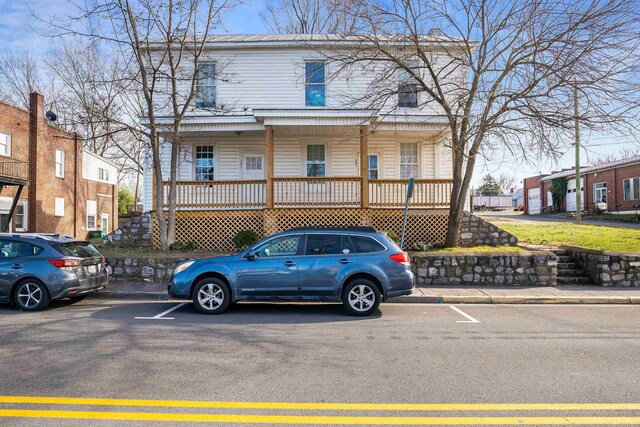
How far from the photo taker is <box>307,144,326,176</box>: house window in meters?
17.8

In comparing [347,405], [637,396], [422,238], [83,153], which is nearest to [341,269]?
[347,405]

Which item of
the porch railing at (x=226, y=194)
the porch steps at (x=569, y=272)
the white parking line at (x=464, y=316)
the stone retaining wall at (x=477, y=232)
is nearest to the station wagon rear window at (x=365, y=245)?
the white parking line at (x=464, y=316)

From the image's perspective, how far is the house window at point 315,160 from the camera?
1783 centimetres

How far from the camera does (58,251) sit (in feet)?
29.1

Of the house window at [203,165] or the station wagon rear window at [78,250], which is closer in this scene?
the station wagon rear window at [78,250]

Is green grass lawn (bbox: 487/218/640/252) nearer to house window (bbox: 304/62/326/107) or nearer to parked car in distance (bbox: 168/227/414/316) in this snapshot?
parked car in distance (bbox: 168/227/414/316)

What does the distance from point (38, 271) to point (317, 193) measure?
30.5 ft

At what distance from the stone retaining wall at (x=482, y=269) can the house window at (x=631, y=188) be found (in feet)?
79.9

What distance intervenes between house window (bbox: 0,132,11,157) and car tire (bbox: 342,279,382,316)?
21.5 m

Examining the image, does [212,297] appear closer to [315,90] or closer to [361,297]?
[361,297]

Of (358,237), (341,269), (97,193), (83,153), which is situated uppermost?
(83,153)

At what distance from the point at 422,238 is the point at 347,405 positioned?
38.5 feet

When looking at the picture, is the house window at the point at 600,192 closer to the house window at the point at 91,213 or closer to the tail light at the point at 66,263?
the tail light at the point at 66,263

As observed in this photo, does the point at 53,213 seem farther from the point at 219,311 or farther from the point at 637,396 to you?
the point at 637,396
